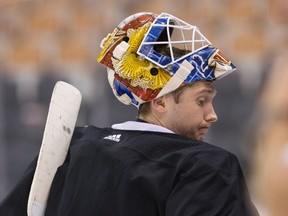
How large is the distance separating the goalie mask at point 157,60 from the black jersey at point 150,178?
10 centimetres

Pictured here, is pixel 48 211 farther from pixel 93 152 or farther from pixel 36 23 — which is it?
pixel 36 23

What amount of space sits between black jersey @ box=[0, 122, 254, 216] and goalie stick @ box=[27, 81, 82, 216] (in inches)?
3.0

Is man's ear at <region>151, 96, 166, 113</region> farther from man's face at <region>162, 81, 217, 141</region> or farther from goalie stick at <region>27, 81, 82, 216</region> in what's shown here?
goalie stick at <region>27, 81, 82, 216</region>

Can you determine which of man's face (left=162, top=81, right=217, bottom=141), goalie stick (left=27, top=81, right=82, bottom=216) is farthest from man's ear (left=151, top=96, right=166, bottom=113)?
goalie stick (left=27, top=81, right=82, bottom=216)

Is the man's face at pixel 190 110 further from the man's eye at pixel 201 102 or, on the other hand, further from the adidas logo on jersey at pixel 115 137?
the adidas logo on jersey at pixel 115 137

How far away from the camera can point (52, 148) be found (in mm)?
1827

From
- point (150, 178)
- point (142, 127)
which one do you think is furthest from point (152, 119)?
point (150, 178)

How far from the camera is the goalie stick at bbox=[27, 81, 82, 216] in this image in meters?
1.82

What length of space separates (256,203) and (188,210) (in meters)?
0.24

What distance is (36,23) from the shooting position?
461 centimetres

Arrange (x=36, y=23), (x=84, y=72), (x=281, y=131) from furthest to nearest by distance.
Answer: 1. (x=36, y=23)
2. (x=84, y=72)
3. (x=281, y=131)

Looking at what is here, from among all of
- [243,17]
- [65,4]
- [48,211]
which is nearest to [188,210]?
[48,211]

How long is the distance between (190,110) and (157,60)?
0.42ft

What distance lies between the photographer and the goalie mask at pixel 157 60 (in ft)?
5.47
